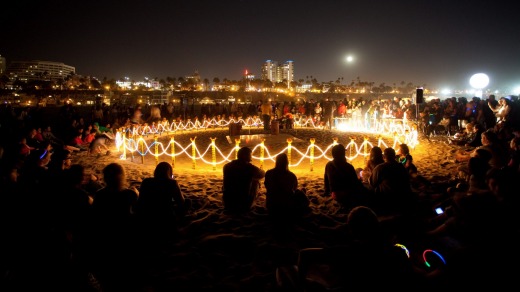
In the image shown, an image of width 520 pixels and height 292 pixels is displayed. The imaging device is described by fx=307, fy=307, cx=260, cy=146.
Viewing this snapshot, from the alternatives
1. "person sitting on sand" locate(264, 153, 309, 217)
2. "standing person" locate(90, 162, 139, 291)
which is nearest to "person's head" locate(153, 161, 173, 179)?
"standing person" locate(90, 162, 139, 291)

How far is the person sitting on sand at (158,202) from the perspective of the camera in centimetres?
473

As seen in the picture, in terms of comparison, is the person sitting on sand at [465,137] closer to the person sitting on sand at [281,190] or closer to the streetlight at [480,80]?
the streetlight at [480,80]

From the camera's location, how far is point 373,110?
70.4ft

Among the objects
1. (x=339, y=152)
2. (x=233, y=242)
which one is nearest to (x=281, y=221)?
(x=233, y=242)

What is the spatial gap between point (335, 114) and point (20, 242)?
21989mm

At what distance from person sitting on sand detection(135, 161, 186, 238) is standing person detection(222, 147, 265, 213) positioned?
107cm

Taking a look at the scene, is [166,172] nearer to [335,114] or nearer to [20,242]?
[20,242]

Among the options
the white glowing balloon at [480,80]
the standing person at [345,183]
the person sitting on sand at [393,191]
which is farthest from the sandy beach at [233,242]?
the white glowing balloon at [480,80]

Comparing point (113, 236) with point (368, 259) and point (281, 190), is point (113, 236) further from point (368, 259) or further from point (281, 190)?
point (368, 259)

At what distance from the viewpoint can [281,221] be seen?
5.43 meters

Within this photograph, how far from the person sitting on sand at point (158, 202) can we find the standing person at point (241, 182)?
1071mm

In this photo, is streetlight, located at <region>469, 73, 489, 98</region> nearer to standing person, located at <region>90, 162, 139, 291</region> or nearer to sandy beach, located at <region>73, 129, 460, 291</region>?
sandy beach, located at <region>73, 129, 460, 291</region>

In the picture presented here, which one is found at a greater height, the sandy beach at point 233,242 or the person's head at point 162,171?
the person's head at point 162,171

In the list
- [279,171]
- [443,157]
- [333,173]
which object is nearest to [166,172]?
[279,171]
